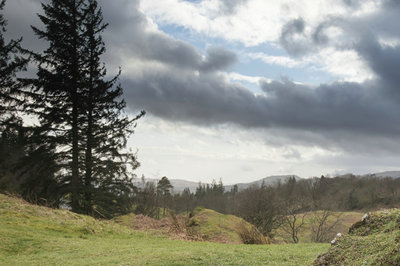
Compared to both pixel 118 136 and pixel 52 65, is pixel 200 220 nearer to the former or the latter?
pixel 118 136

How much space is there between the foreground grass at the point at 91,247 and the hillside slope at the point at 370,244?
8.64 feet

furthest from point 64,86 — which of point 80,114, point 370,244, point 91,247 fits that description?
point 370,244

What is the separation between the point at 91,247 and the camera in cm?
1139

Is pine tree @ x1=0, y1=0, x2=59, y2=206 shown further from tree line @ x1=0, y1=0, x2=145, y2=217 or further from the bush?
the bush

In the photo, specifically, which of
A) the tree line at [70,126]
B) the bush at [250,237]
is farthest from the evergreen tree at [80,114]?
the bush at [250,237]

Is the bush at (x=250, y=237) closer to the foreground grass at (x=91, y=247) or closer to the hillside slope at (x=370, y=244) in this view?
the foreground grass at (x=91, y=247)

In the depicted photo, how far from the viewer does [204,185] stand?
137 m

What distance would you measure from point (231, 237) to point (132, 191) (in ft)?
29.8

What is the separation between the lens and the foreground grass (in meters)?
8.38

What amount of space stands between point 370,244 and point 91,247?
9.65 meters

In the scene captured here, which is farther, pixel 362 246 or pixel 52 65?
pixel 52 65

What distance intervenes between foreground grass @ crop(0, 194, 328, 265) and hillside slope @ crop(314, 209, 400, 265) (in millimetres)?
2634

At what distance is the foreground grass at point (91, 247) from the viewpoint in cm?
838

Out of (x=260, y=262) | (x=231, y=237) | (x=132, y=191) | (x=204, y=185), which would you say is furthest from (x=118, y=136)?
(x=204, y=185)
